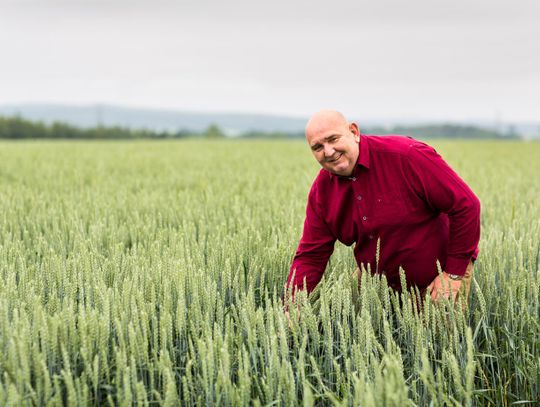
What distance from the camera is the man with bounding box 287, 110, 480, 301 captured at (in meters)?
2.58

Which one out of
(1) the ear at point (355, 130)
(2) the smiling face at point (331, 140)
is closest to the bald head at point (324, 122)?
(2) the smiling face at point (331, 140)

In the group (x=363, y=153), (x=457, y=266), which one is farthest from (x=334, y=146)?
(x=457, y=266)

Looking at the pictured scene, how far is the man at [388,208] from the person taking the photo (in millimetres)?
2576

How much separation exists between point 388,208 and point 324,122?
54cm

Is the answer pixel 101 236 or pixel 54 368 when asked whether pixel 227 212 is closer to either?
pixel 101 236

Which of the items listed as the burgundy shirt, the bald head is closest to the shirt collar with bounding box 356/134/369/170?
the burgundy shirt

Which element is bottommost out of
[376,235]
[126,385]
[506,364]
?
[506,364]

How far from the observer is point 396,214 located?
275cm

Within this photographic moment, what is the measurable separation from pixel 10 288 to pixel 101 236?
1492 millimetres

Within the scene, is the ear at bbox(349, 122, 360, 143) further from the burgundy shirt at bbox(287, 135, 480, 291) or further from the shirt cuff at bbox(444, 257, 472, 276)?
the shirt cuff at bbox(444, 257, 472, 276)

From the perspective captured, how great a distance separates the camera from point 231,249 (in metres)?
3.11

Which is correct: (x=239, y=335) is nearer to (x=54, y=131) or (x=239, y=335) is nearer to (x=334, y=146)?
(x=334, y=146)

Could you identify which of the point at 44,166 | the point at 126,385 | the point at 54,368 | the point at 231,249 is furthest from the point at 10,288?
the point at 44,166

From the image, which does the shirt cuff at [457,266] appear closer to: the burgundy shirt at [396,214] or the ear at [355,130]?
the burgundy shirt at [396,214]
